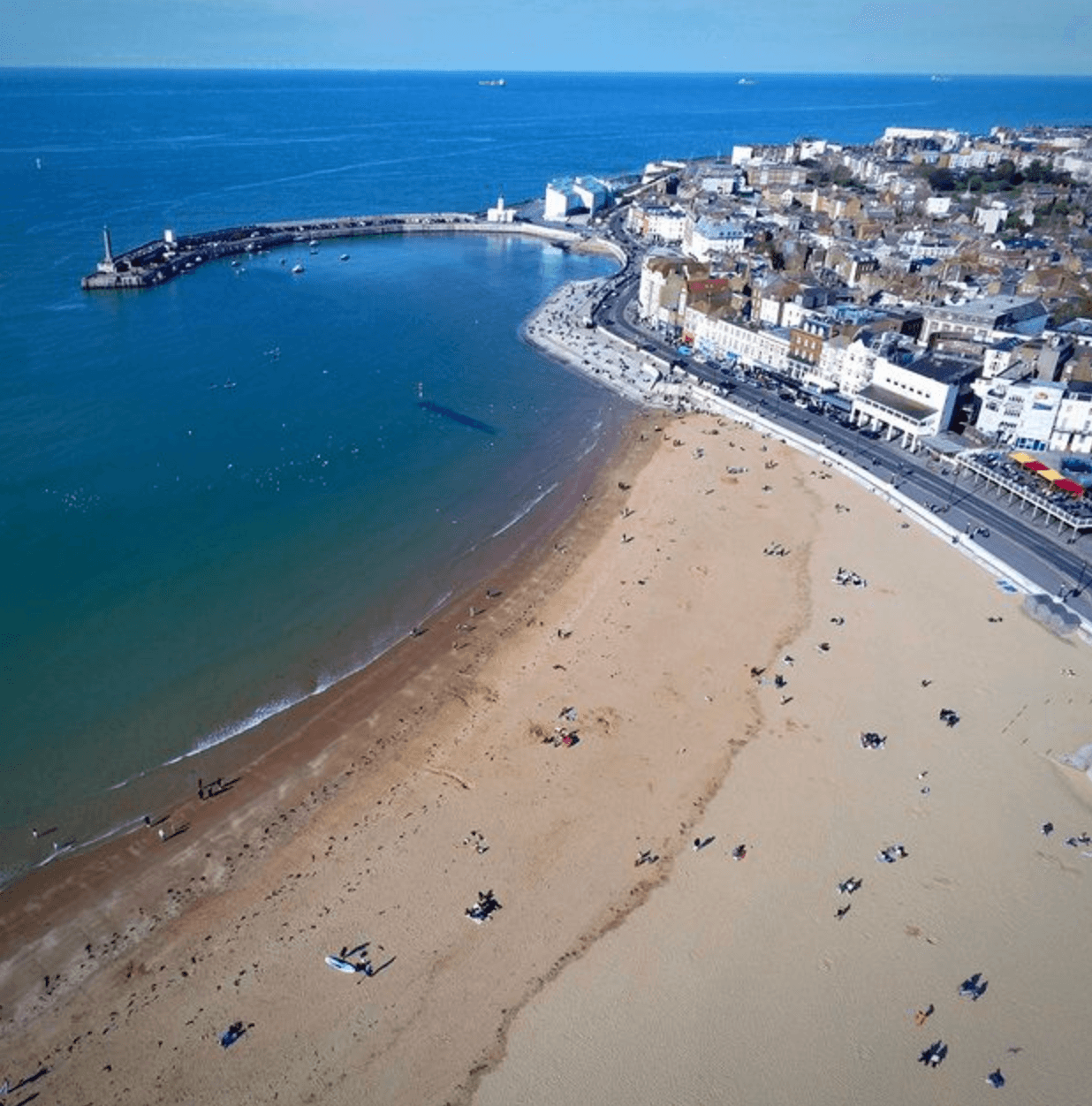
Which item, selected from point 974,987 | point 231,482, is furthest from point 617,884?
point 231,482

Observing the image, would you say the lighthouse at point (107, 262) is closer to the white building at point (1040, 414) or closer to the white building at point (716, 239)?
the white building at point (716, 239)

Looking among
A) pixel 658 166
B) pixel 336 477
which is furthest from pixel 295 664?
pixel 658 166

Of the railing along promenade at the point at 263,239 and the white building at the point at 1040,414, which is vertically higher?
the white building at the point at 1040,414

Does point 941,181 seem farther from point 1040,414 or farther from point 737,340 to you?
point 1040,414

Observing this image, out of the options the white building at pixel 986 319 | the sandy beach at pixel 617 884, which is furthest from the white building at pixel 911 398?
the sandy beach at pixel 617 884

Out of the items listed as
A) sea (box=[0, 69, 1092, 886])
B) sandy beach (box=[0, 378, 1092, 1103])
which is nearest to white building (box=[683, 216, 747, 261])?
sea (box=[0, 69, 1092, 886])
